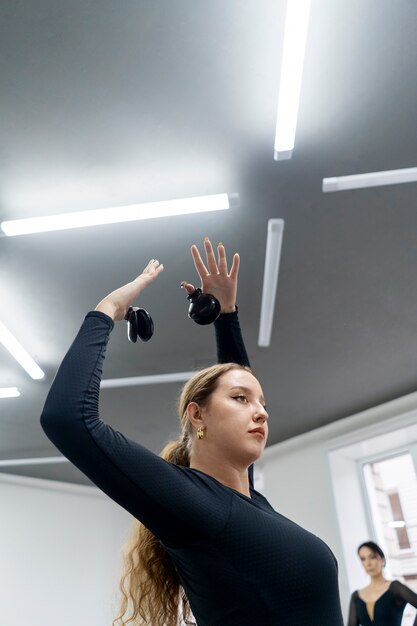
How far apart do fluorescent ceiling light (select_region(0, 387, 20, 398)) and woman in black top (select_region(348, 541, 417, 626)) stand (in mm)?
2843

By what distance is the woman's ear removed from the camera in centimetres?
109

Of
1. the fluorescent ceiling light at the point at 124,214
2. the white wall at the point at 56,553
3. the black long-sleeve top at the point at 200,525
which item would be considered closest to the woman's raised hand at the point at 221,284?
the black long-sleeve top at the point at 200,525

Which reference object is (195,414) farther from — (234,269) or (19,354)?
(19,354)

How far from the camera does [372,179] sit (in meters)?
2.49

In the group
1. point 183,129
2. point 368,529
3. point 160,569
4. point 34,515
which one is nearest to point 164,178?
point 183,129

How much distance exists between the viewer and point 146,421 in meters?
5.04

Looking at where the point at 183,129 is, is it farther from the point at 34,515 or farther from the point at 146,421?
the point at 34,515

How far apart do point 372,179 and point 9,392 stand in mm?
3187

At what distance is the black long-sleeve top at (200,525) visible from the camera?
0.76 m

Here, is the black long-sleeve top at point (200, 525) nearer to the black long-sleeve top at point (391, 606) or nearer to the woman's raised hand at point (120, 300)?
the woman's raised hand at point (120, 300)

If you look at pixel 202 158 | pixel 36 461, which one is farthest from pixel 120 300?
pixel 36 461

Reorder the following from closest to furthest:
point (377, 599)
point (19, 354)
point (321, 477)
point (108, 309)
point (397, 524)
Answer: point (108, 309) → point (377, 599) → point (19, 354) → point (397, 524) → point (321, 477)

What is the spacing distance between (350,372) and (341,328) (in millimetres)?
693

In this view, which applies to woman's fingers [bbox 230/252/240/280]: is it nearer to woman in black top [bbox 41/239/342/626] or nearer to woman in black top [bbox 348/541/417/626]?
woman in black top [bbox 41/239/342/626]
